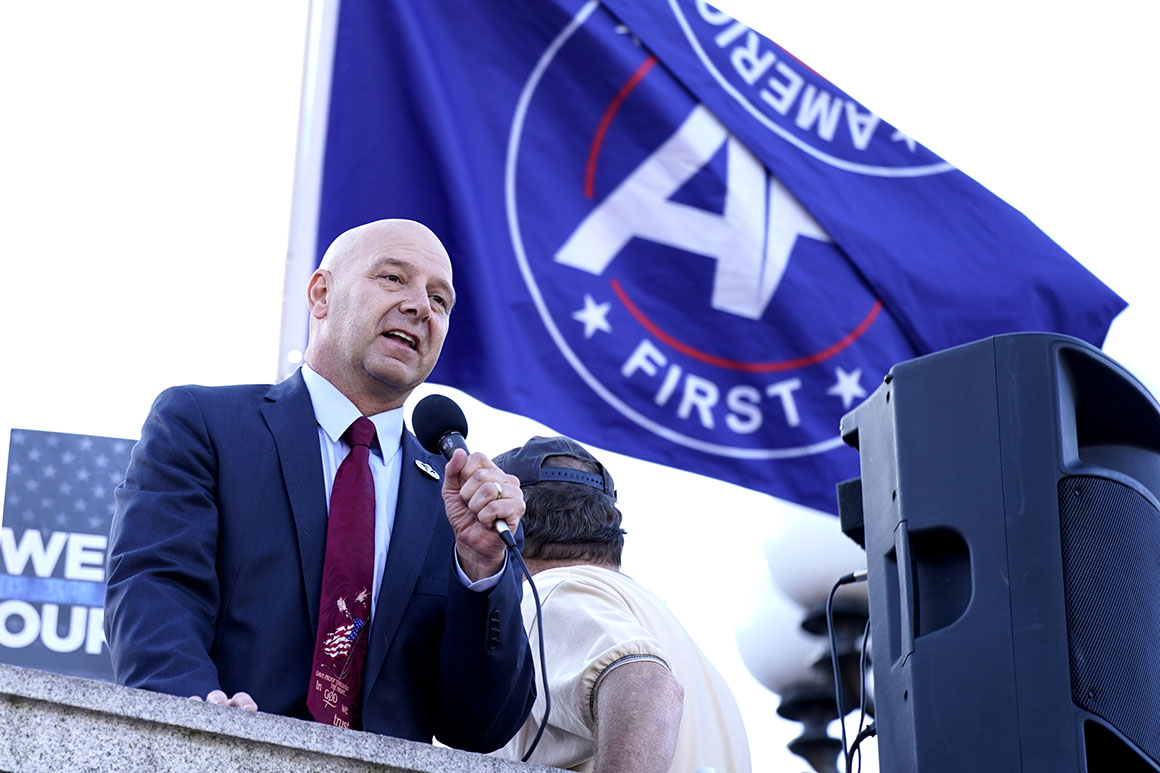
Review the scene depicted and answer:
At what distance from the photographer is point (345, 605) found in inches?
108

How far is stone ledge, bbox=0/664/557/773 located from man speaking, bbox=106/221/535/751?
0.48 meters

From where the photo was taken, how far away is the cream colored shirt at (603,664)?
3133mm

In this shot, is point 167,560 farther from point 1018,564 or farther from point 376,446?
point 1018,564

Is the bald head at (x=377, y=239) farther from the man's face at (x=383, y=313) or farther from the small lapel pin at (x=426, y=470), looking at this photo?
the small lapel pin at (x=426, y=470)

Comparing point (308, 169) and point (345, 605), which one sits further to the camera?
point (308, 169)

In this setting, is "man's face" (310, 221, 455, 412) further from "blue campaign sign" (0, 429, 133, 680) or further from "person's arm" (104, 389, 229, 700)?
"blue campaign sign" (0, 429, 133, 680)

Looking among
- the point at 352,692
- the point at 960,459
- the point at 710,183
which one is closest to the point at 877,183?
the point at 710,183

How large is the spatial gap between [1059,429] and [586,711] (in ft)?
3.25

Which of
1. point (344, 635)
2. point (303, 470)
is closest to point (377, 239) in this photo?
point (303, 470)

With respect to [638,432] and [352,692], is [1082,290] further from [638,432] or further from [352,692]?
[352,692]

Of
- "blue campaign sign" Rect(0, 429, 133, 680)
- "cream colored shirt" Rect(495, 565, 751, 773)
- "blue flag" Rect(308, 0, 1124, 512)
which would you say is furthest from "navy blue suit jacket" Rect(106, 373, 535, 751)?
"blue flag" Rect(308, 0, 1124, 512)

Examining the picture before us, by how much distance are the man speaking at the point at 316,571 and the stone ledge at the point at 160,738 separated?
18.8 inches

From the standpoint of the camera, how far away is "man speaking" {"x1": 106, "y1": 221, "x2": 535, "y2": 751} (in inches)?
105

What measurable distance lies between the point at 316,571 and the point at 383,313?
0.60m
